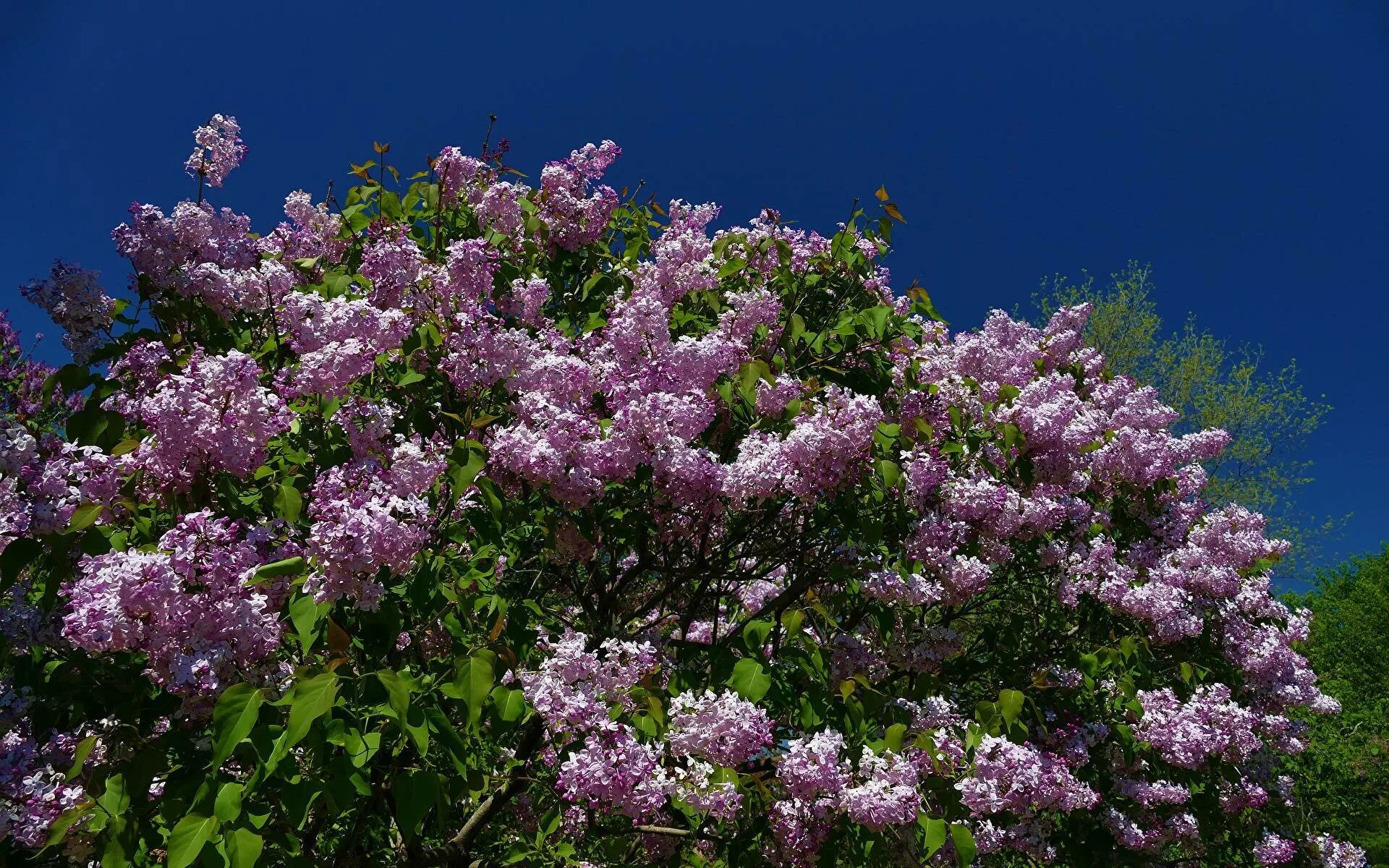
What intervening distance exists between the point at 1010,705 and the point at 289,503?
3070 mm

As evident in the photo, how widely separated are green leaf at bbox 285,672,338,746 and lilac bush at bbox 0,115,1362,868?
0.03 feet

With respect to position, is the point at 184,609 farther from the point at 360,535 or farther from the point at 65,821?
the point at 65,821

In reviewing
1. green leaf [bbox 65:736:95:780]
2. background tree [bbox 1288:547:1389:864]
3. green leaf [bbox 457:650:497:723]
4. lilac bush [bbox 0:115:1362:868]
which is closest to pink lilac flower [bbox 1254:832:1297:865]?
lilac bush [bbox 0:115:1362:868]

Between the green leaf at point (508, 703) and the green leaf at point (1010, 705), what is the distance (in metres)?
2.23

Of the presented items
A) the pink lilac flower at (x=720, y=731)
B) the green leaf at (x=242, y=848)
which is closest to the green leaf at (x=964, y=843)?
the pink lilac flower at (x=720, y=731)

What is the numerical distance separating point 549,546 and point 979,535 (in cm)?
206

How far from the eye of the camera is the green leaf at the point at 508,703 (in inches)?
102

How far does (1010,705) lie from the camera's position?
369 centimetres

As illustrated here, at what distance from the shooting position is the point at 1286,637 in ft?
18.2

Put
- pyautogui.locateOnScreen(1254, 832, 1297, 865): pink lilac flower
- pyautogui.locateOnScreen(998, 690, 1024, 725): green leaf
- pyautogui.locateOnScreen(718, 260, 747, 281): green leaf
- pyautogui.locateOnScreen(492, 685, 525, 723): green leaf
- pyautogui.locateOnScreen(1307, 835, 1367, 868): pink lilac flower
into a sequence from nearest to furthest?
pyautogui.locateOnScreen(492, 685, 525, 723): green leaf
pyautogui.locateOnScreen(998, 690, 1024, 725): green leaf
pyautogui.locateOnScreen(718, 260, 747, 281): green leaf
pyautogui.locateOnScreen(1254, 832, 1297, 865): pink lilac flower
pyautogui.locateOnScreen(1307, 835, 1367, 868): pink lilac flower

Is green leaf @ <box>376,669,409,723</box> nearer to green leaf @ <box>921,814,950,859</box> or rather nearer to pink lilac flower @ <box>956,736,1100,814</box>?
Result: green leaf @ <box>921,814,950,859</box>

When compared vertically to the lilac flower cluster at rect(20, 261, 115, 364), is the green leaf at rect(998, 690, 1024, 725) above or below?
below

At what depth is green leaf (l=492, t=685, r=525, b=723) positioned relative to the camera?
258 centimetres

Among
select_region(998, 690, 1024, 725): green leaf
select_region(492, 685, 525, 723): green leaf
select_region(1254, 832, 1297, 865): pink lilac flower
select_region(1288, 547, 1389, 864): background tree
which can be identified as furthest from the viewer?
select_region(1288, 547, 1389, 864): background tree
